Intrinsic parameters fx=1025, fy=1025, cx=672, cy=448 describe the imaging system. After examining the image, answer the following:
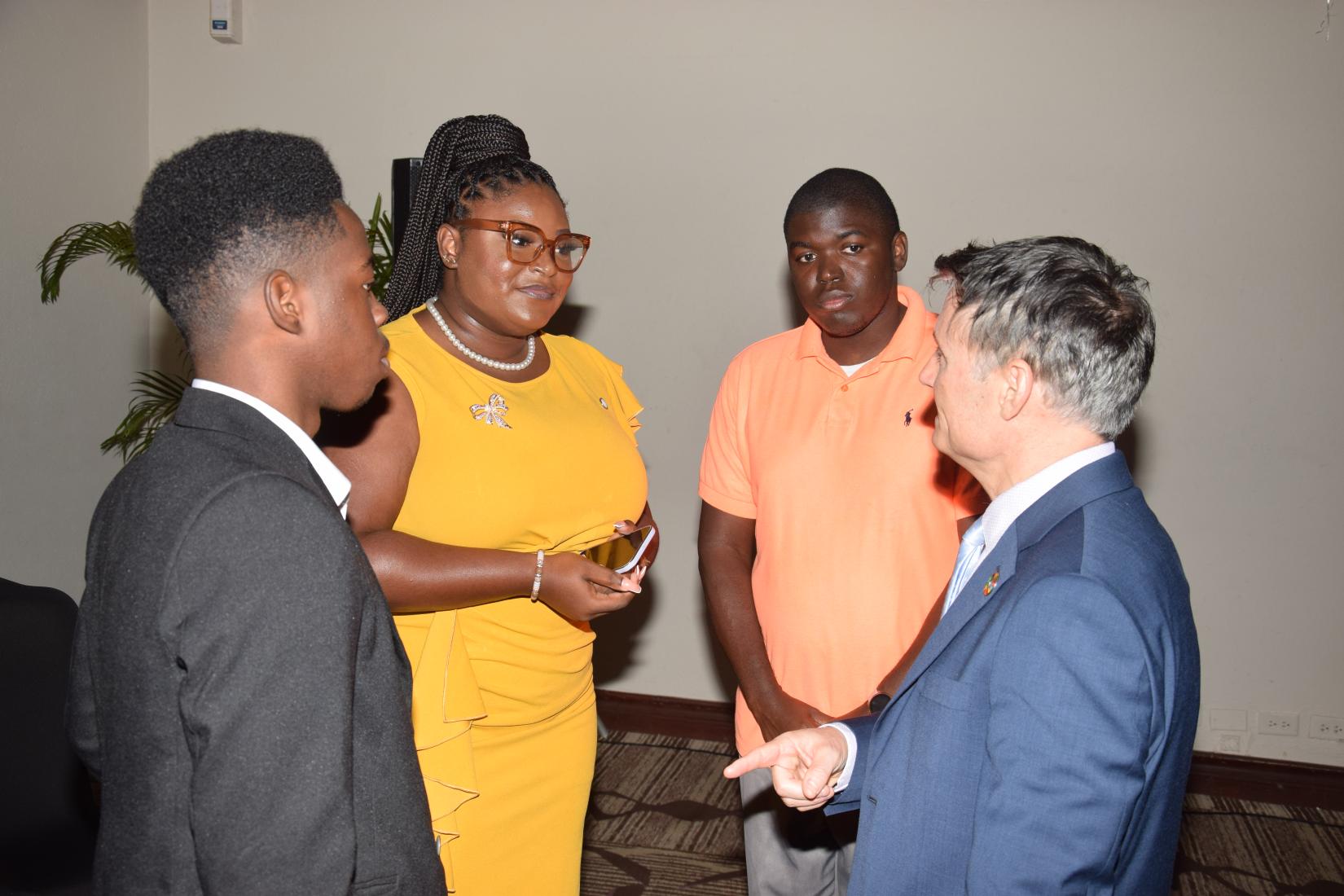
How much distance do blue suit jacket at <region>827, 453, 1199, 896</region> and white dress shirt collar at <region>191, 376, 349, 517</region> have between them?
0.80 metres

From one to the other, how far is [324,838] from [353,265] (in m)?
0.69

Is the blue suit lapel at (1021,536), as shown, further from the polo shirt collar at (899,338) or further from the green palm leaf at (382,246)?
the green palm leaf at (382,246)

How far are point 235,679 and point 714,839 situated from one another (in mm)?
2824

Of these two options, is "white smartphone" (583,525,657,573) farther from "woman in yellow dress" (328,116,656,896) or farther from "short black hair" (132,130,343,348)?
"short black hair" (132,130,343,348)

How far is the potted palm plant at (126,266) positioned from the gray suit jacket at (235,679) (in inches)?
93.9

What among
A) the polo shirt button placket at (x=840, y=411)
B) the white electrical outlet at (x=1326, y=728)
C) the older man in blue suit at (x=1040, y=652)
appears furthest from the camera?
the white electrical outlet at (x=1326, y=728)

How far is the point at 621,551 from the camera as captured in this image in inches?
81.7

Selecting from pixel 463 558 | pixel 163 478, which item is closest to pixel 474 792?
pixel 463 558

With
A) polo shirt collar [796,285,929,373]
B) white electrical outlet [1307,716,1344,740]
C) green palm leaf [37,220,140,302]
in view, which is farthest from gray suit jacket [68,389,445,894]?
white electrical outlet [1307,716,1344,740]

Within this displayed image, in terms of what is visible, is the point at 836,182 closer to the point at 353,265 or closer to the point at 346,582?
the point at 353,265

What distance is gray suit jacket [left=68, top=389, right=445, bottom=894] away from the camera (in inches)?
40.8

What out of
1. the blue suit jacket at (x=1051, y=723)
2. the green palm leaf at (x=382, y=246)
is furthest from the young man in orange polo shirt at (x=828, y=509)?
the green palm leaf at (x=382, y=246)

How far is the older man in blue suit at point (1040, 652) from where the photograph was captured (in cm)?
114

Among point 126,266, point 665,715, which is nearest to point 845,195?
point 665,715
